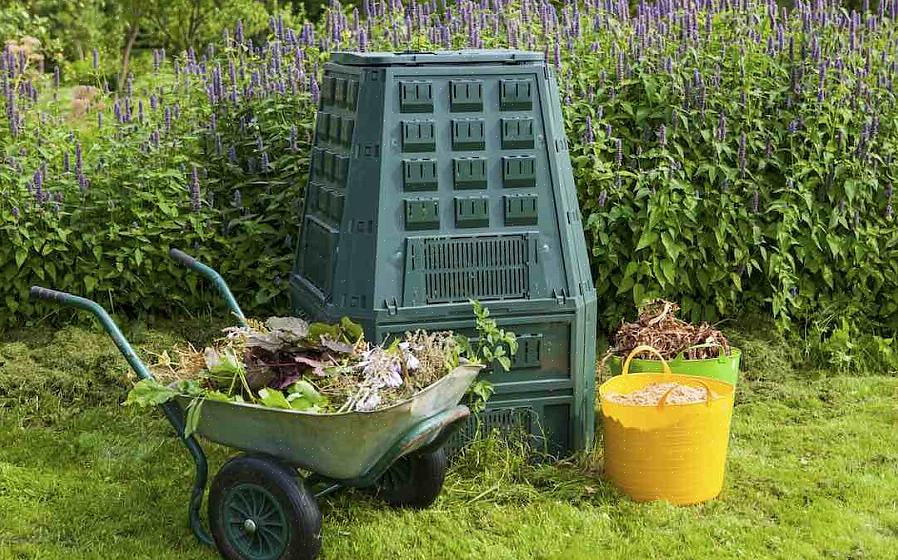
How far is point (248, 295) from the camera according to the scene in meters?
6.00

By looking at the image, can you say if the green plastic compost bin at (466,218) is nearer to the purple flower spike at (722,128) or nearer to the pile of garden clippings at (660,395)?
the pile of garden clippings at (660,395)

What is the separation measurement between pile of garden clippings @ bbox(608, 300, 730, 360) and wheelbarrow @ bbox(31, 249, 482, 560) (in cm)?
129

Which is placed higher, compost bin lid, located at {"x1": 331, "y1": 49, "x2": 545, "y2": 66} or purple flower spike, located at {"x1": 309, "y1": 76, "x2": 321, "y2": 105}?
compost bin lid, located at {"x1": 331, "y1": 49, "x2": 545, "y2": 66}

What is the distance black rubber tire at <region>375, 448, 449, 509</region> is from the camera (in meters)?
4.29

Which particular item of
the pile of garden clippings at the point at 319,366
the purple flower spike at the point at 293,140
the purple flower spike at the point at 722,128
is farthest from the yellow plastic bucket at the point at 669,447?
→ the purple flower spike at the point at 293,140

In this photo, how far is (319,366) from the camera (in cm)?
392

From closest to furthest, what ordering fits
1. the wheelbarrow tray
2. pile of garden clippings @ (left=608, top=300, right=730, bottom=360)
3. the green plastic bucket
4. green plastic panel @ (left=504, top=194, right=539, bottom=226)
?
the wheelbarrow tray, green plastic panel @ (left=504, top=194, right=539, bottom=226), the green plastic bucket, pile of garden clippings @ (left=608, top=300, right=730, bottom=360)

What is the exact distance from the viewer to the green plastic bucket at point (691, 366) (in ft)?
16.3

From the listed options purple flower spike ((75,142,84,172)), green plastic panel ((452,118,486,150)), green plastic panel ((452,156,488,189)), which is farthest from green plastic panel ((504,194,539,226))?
purple flower spike ((75,142,84,172))

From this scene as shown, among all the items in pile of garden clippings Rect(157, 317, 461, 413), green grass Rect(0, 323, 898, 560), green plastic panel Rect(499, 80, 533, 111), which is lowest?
green grass Rect(0, 323, 898, 560)

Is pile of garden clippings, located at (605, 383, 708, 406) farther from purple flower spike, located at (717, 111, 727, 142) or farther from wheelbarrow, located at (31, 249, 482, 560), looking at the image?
purple flower spike, located at (717, 111, 727, 142)

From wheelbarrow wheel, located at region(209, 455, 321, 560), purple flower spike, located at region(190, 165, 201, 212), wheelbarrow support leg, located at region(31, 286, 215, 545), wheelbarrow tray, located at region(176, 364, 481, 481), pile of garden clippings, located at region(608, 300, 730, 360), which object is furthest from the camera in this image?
purple flower spike, located at region(190, 165, 201, 212)

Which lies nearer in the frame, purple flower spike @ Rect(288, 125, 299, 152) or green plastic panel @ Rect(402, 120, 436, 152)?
green plastic panel @ Rect(402, 120, 436, 152)

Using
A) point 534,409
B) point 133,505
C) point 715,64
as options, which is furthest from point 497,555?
point 715,64
